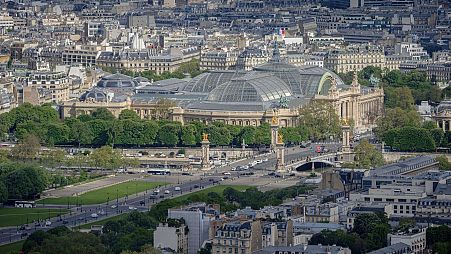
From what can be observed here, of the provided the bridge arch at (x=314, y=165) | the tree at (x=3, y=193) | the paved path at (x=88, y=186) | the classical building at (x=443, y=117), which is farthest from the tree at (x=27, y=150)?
the classical building at (x=443, y=117)

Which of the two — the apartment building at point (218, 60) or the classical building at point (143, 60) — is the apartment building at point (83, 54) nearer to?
the classical building at point (143, 60)

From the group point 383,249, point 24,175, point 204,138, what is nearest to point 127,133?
point 204,138

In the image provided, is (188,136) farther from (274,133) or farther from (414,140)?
(414,140)

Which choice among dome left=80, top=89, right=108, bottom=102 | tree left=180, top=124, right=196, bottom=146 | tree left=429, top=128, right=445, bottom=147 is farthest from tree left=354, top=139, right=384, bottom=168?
dome left=80, top=89, right=108, bottom=102

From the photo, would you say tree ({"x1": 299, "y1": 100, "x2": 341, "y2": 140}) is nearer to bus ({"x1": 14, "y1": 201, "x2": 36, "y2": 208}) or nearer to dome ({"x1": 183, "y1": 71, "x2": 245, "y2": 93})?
dome ({"x1": 183, "y1": 71, "x2": 245, "y2": 93})

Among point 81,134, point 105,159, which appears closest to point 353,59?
point 81,134

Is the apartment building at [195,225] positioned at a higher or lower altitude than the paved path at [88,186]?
higher
